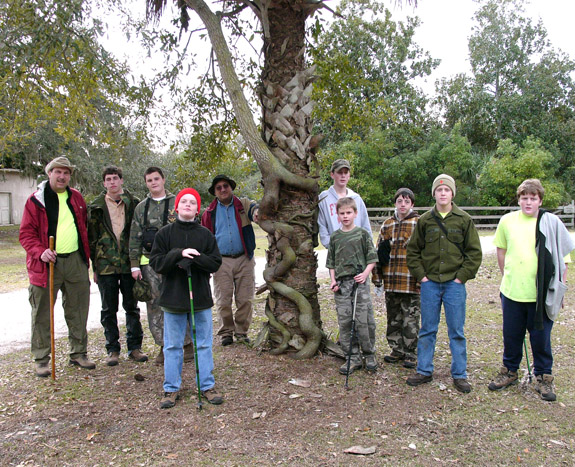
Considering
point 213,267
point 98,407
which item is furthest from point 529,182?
point 98,407

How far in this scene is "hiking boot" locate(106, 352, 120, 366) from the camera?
520 centimetres

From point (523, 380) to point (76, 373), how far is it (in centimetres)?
444

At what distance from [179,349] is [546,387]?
3.25 m

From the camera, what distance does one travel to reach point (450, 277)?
14.4 feet

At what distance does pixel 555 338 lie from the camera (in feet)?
19.9

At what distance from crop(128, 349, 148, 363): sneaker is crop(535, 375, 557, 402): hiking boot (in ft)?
13.0

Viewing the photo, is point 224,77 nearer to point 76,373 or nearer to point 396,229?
point 396,229

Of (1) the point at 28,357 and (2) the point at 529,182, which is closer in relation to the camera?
(2) the point at 529,182

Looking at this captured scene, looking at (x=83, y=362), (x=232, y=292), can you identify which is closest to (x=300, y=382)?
(x=232, y=292)

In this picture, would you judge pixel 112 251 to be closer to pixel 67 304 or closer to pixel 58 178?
pixel 67 304

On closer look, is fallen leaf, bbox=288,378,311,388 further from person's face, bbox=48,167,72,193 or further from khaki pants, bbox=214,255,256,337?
person's face, bbox=48,167,72,193

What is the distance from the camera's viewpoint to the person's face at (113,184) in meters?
5.21

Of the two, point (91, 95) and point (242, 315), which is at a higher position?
point (91, 95)

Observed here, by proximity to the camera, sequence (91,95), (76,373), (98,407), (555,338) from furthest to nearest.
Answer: (555,338), (91,95), (76,373), (98,407)
